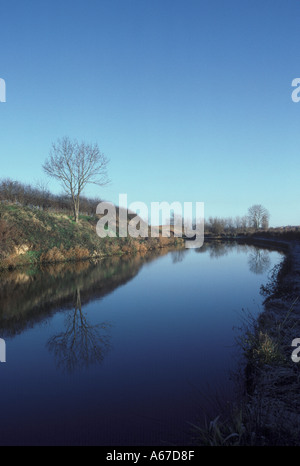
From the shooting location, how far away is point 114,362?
550 cm

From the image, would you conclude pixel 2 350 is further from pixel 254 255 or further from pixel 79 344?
pixel 254 255

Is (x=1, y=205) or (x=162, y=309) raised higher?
(x=1, y=205)

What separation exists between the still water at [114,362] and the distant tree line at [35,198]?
20.5m

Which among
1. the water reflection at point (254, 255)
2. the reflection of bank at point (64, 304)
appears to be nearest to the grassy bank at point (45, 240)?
Result: the reflection of bank at point (64, 304)

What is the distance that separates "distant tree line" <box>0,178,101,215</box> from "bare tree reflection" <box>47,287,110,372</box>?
2219 centimetres

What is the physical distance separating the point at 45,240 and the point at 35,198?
1604 centimetres

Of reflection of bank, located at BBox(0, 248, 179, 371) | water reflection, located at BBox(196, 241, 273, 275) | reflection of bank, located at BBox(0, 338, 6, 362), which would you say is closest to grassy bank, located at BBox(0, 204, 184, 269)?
reflection of bank, located at BBox(0, 248, 179, 371)

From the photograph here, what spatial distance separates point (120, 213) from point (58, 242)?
29.2 metres

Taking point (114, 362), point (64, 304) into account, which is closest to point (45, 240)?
point (64, 304)

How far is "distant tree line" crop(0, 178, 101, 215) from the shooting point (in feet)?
104

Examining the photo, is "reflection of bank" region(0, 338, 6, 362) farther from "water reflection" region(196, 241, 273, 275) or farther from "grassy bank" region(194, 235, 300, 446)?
"water reflection" region(196, 241, 273, 275)

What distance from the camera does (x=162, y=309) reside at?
935 centimetres
